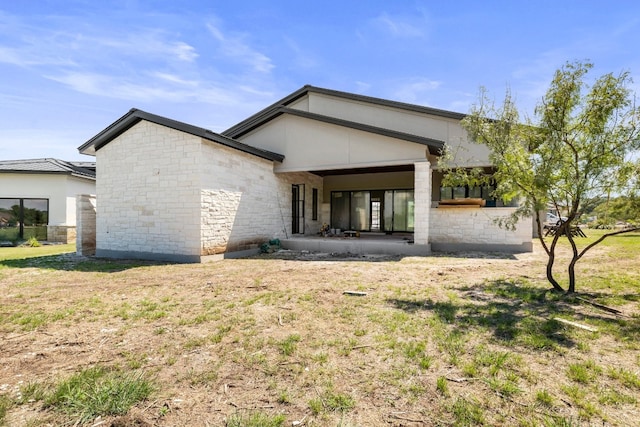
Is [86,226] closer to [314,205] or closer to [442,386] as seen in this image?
[314,205]

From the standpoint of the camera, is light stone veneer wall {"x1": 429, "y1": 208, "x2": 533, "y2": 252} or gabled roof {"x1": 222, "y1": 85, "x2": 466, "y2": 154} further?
light stone veneer wall {"x1": 429, "y1": 208, "x2": 533, "y2": 252}

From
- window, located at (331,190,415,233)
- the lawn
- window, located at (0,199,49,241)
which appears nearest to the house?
Result: window, located at (331,190,415,233)

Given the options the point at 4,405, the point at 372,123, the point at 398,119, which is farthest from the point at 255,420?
the point at 372,123

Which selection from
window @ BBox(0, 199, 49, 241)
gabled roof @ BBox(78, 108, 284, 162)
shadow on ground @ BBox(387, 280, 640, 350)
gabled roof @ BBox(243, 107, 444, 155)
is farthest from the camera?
window @ BBox(0, 199, 49, 241)

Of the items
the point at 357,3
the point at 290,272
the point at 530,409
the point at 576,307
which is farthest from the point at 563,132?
the point at 357,3

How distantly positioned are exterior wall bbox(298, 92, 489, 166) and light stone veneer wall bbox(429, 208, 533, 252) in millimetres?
2559

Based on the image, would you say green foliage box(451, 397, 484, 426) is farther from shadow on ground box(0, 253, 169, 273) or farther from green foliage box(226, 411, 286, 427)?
shadow on ground box(0, 253, 169, 273)

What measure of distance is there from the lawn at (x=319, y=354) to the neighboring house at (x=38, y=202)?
13.6 meters

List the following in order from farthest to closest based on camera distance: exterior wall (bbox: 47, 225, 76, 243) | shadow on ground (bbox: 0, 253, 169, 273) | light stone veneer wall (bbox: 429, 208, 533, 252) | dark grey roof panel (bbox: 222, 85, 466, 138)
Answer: exterior wall (bbox: 47, 225, 76, 243), dark grey roof panel (bbox: 222, 85, 466, 138), light stone veneer wall (bbox: 429, 208, 533, 252), shadow on ground (bbox: 0, 253, 169, 273)

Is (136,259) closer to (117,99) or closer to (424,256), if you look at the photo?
(117,99)

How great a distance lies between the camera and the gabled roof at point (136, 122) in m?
9.20

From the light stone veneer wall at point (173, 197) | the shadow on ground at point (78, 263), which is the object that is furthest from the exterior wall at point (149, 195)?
the shadow on ground at point (78, 263)

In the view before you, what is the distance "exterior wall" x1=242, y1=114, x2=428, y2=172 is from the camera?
1135cm

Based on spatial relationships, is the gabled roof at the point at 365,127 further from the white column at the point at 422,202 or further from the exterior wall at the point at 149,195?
the exterior wall at the point at 149,195
